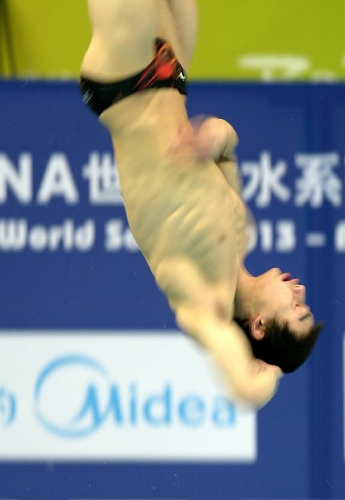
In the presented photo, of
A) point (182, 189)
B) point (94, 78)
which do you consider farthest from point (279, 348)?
point (94, 78)

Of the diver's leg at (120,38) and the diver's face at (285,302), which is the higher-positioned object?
the diver's leg at (120,38)

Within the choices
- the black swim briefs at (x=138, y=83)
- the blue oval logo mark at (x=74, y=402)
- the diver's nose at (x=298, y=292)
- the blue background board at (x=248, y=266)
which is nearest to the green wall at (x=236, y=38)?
the blue background board at (x=248, y=266)

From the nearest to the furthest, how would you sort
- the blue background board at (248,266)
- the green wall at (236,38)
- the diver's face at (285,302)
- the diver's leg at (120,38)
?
the diver's leg at (120,38)
the diver's face at (285,302)
the blue background board at (248,266)
the green wall at (236,38)

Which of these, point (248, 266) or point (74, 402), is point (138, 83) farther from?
point (74, 402)

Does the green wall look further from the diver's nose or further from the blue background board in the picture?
the diver's nose

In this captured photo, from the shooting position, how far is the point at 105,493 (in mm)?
4004

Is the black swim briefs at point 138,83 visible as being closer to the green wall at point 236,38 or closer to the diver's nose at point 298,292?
the diver's nose at point 298,292

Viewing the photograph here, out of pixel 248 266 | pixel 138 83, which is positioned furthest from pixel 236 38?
pixel 138 83

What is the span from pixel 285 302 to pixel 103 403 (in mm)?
1312

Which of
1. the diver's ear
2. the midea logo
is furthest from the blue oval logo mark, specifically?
the diver's ear

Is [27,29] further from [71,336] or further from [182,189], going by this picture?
[182,189]

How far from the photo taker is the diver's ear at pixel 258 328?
288 cm

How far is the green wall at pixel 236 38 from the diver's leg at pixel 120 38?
1.79m

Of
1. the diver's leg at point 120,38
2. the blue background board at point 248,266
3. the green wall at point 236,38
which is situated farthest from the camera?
the green wall at point 236,38
